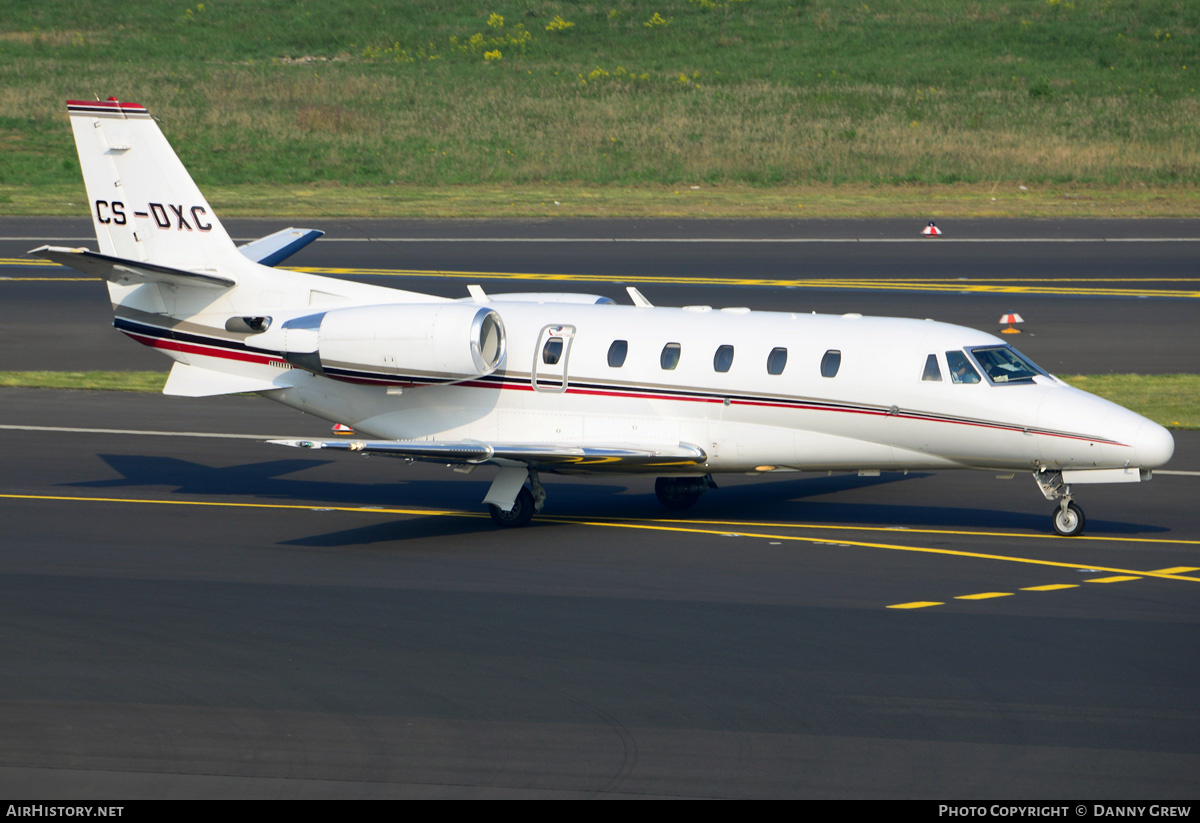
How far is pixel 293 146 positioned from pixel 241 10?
37003mm

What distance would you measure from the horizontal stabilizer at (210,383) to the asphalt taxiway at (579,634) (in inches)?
67.4

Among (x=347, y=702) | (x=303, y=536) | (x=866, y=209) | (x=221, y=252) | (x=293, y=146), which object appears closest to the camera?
(x=347, y=702)

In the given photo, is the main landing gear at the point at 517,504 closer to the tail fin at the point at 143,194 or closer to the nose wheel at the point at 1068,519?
the tail fin at the point at 143,194

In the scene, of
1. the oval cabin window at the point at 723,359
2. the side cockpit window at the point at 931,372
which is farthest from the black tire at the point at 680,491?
the side cockpit window at the point at 931,372

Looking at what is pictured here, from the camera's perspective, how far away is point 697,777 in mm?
11680

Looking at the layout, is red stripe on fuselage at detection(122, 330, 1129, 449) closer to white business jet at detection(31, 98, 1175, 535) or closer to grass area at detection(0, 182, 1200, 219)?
white business jet at detection(31, 98, 1175, 535)

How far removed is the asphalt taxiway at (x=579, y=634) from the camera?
11969 millimetres

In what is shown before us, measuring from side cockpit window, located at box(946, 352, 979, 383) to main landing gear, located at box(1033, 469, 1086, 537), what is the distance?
1588 mm

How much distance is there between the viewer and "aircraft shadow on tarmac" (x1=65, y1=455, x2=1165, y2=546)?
68.1ft

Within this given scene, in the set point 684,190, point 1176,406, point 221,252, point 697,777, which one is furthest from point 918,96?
point 697,777

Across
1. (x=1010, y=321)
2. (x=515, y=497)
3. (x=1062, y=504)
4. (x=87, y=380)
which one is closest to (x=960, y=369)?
(x=1062, y=504)

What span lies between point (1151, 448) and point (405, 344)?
1033 cm

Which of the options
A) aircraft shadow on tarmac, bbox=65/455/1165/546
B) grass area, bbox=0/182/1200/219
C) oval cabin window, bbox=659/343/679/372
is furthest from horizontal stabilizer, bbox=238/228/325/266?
grass area, bbox=0/182/1200/219
